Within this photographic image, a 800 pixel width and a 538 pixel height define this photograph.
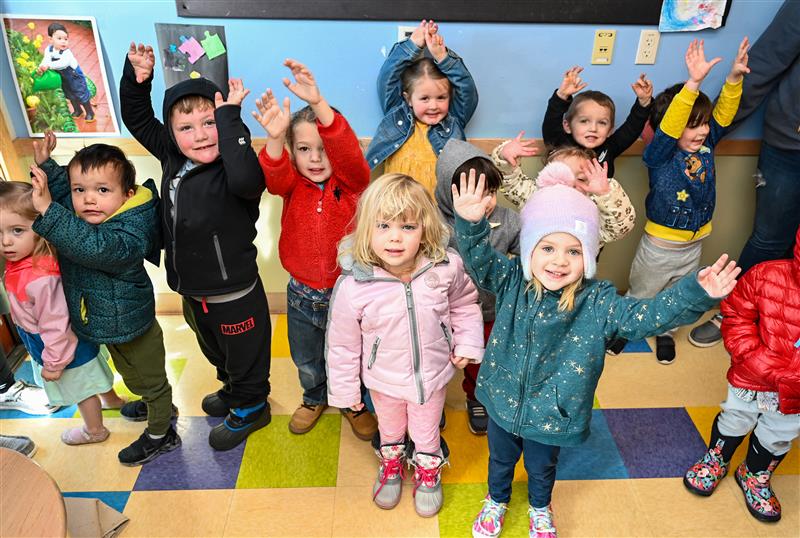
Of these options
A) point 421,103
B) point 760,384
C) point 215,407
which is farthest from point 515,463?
point 421,103

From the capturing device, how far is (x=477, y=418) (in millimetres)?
2199

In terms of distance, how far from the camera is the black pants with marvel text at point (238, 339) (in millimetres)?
1937

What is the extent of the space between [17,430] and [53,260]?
2.99 ft

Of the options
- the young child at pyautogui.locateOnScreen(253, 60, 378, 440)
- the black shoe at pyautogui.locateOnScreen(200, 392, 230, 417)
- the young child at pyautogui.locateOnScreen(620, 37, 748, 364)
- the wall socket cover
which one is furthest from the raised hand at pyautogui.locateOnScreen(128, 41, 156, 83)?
the young child at pyautogui.locateOnScreen(620, 37, 748, 364)

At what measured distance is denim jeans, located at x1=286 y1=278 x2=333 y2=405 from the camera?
2.01 meters

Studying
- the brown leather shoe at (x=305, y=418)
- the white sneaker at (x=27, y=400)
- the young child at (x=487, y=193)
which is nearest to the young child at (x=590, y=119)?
the young child at (x=487, y=193)

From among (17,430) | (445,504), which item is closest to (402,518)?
(445,504)

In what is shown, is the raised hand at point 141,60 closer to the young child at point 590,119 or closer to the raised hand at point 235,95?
the raised hand at point 235,95

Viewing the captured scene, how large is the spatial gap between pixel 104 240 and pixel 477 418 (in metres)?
1.45

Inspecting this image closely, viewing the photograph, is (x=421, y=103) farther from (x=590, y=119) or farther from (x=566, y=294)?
(x=566, y=294)

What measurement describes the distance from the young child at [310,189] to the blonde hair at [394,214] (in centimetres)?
22

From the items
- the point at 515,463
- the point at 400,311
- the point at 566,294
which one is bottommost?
the point at 515,463

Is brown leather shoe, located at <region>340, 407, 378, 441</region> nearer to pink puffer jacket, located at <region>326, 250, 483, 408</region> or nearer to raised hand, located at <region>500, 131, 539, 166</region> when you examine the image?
pink puffer jacket, located at <region>326, 250, 483, 408</region>

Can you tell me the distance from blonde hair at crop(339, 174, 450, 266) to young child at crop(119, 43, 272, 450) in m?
0.38
